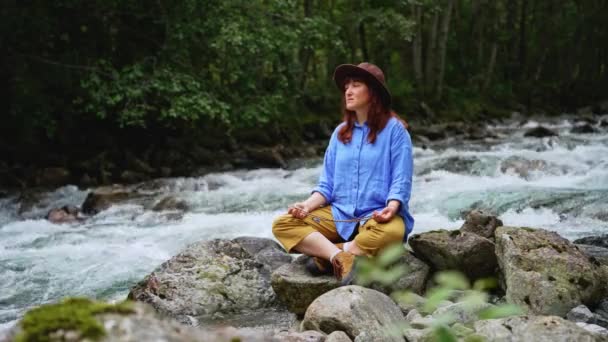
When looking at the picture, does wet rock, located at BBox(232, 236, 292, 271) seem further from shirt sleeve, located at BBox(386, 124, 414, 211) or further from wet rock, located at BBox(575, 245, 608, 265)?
wet rock, located at BBox(575, 245, 608, 265)

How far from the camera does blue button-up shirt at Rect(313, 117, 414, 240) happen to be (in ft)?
15.4

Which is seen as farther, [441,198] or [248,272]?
[441,198]

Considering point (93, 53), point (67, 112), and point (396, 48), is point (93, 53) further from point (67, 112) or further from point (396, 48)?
point (396, 48)

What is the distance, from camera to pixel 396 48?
3328 cm

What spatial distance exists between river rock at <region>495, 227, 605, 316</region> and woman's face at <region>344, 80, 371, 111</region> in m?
1.44

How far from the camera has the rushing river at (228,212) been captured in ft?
22.6

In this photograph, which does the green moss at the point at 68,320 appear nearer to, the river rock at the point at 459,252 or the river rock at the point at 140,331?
the river rock at the point at 140,331

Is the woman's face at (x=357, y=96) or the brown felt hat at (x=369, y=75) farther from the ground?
the brown felt hat at (x=369, y=75)

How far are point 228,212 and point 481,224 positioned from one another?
5554 millimetres

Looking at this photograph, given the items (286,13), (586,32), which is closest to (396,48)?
(586,32)

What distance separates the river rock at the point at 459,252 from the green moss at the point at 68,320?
3.76 metres

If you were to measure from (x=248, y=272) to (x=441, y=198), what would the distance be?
527 centimetres

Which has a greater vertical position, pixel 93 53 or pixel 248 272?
pixel 93 53

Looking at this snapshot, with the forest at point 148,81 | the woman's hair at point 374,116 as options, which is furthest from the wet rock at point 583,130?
the woman's hair at point 374,116
